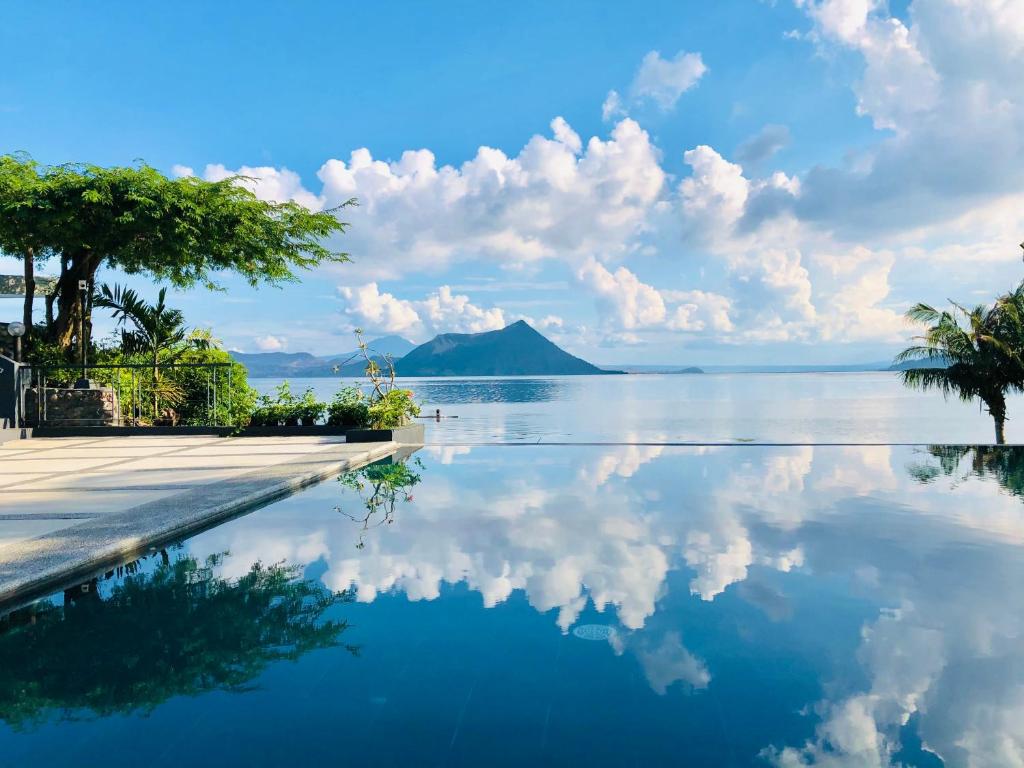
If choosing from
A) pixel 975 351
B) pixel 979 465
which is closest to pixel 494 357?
pixel 975 351

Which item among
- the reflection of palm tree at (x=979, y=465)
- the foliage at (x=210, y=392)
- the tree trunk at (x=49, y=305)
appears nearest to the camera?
the reflection of palm tree at (x=979, y=465)

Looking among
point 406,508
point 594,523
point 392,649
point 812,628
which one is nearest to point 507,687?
point 392,649

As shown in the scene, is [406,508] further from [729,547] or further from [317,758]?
[317,758]

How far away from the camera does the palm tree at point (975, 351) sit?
16469 millimetres

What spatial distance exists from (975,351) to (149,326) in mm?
19558

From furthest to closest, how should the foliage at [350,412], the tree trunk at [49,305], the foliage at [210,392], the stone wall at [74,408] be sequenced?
the tree trunk at [49,305] < the foliage at [210,392] < the stone wall at [74,408] < the foliage at [350,412]

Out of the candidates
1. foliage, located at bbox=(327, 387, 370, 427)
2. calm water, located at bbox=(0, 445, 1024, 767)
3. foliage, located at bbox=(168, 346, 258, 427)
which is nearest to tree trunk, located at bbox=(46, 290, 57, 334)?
foliage, located at bbox=(168, 346, 258, 427)

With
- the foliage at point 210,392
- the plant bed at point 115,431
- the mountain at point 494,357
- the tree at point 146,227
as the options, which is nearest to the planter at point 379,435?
the plant bed at point 115,431

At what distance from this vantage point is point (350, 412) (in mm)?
14789

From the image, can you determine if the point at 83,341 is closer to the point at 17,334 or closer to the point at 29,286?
the point at 17,334

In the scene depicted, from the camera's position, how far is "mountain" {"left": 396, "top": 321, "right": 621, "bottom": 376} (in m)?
161

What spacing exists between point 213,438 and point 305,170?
13.5 metres

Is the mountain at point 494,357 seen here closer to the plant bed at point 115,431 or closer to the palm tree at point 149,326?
the palm tree at point 149,326

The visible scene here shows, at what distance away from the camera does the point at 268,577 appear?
15.2 feet
